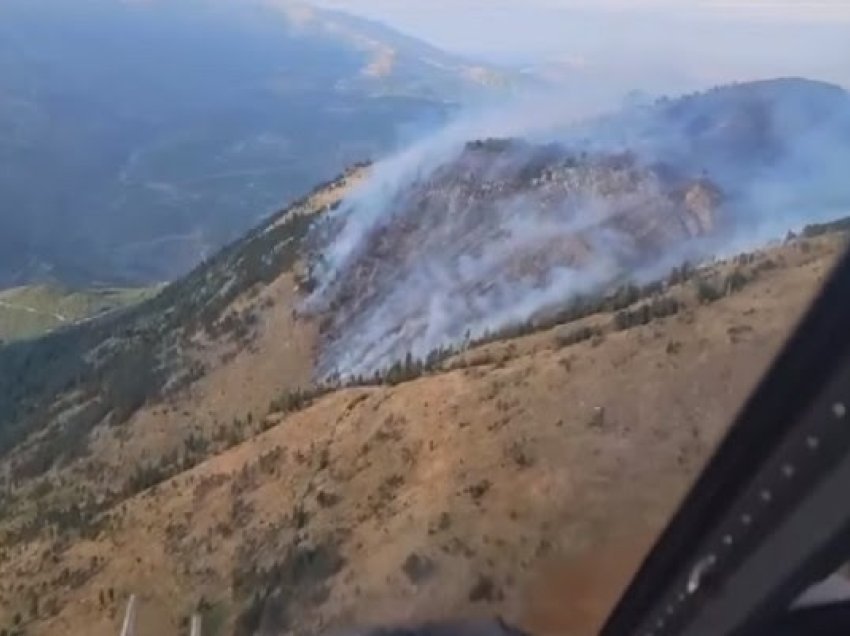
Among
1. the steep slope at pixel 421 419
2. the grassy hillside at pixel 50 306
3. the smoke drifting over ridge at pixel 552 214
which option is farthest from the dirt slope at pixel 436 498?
the grassy hillside at pixel 50 306

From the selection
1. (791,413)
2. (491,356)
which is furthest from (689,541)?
(491,356)

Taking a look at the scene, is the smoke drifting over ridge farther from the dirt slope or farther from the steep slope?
the dirt slope

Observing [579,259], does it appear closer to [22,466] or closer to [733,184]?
[733,184]

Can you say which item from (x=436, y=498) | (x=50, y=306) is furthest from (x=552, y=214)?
(x=50, y=306)

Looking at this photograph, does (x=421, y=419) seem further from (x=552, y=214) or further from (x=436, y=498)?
(x=552, y=214)

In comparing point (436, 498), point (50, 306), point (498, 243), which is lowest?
point (50, 306)

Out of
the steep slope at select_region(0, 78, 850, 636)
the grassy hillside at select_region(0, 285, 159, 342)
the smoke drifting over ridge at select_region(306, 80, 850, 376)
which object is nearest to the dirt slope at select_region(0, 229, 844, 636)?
the steep slope at select_region(0, 78, 850, 636)

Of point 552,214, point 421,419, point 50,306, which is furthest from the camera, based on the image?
point 50,306
